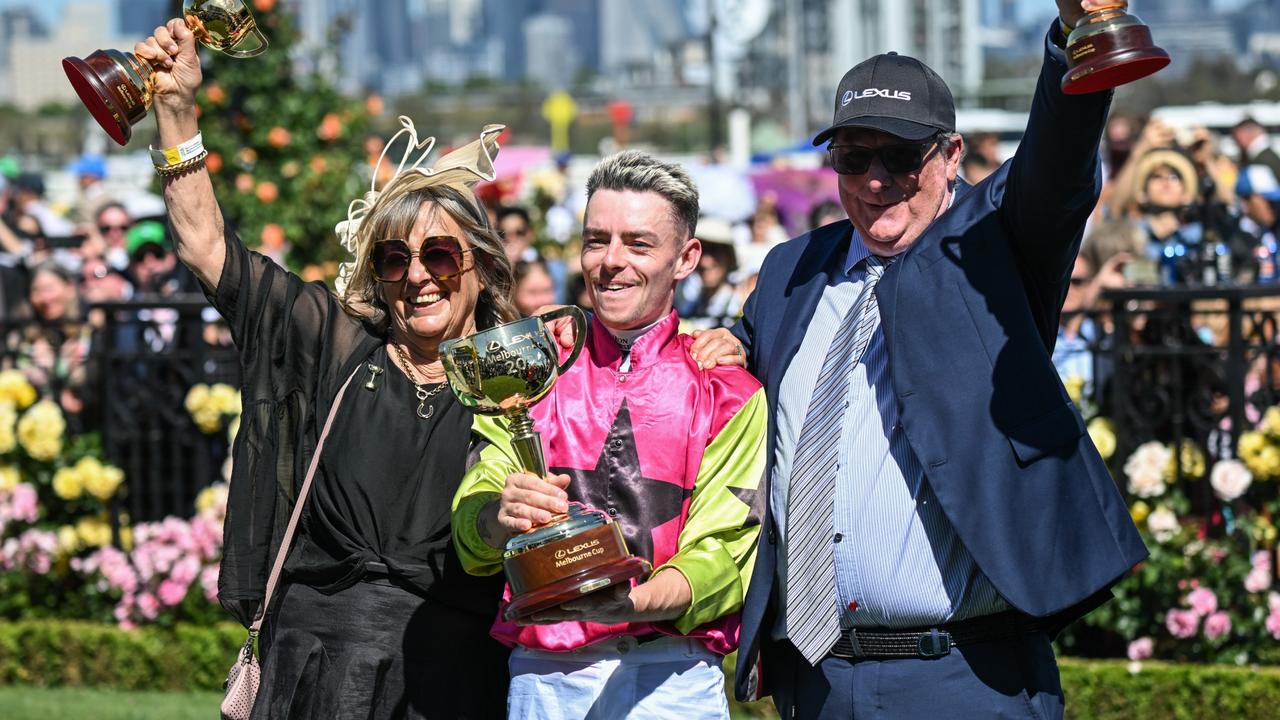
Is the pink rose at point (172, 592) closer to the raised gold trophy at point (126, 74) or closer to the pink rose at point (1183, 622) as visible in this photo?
the raised gold trophy at point (126, 74)

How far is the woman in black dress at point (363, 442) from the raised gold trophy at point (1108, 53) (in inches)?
62.5

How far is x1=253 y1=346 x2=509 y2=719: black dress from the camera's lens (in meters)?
3.85

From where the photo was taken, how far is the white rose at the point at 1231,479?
688 cm

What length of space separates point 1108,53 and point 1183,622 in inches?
174

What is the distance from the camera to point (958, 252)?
3.51 meters

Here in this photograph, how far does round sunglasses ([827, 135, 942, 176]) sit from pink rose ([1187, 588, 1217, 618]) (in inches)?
153

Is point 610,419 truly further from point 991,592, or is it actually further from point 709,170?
point 709,170

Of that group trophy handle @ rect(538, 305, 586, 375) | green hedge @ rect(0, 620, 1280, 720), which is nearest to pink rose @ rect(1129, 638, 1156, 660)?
green hedge @ rect(0, 620, 1280, 720)

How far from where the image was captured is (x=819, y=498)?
355cm

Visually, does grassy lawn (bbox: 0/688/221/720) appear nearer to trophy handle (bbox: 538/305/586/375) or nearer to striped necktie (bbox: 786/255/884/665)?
trophy handle (bbox: 538/305/586/375)

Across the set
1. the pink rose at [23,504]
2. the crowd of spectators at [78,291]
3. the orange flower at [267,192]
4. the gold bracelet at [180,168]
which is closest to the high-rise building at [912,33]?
the crowd of spectators at [78,291]

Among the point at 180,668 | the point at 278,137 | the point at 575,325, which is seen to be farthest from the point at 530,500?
the point at 278,137

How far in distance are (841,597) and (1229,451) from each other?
4188 millimetres

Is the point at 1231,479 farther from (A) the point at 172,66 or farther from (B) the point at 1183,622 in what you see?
(A) the point at 172,66
